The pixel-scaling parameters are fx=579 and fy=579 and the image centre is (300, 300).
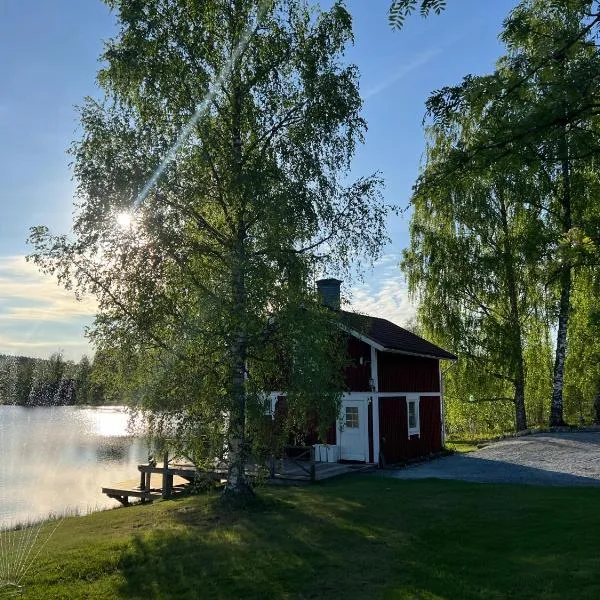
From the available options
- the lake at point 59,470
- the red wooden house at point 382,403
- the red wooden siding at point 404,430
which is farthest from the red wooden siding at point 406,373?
the lake at point 59,470

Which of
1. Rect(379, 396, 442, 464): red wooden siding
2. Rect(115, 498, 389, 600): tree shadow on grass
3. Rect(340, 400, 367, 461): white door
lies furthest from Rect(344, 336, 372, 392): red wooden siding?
Rect(115, 498, 389, 600): tree shadow on grass

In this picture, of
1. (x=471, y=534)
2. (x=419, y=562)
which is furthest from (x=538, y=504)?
(x=419, y=562)

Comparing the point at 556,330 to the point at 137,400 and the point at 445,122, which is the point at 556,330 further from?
the point at 445,122

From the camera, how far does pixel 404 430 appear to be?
22516 millimetres

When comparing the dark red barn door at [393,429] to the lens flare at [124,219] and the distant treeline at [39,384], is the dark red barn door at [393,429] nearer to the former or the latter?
the lens flare at [124,219]

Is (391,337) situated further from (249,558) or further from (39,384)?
(39,384)

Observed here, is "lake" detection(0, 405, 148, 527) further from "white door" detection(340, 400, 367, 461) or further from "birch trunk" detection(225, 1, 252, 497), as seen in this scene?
"white door" detection(340, 400, 367, 461)

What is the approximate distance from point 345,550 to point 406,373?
14268mm

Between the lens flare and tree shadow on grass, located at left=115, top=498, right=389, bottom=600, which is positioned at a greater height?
the lens flare

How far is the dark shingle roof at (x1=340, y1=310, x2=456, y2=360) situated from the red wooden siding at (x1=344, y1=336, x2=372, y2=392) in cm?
65

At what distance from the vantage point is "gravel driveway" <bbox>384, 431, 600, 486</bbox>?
17.0 metres

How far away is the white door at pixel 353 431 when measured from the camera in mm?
20719

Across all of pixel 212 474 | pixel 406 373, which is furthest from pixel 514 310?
pixel 212 474

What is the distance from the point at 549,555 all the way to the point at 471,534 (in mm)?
1761
